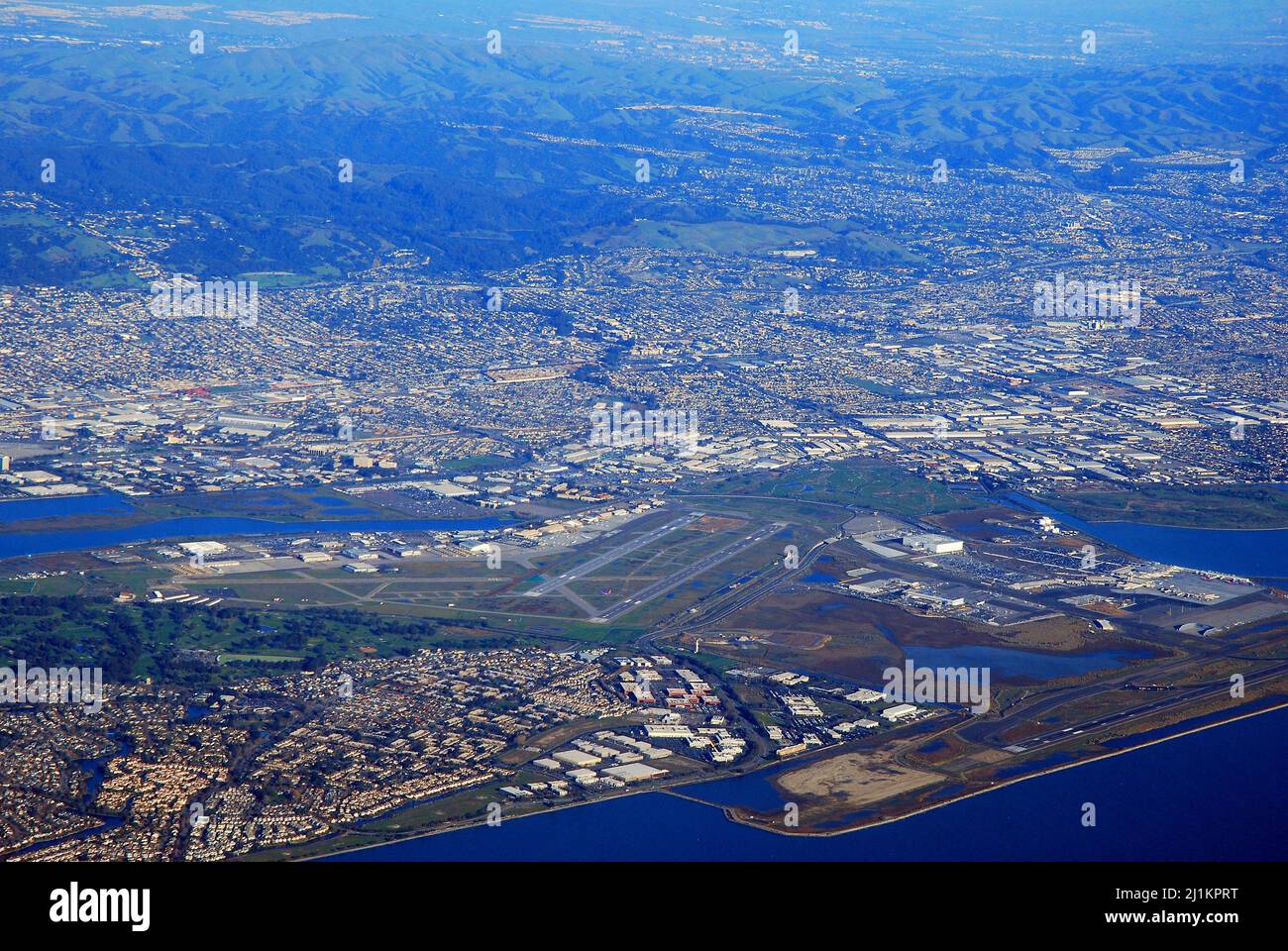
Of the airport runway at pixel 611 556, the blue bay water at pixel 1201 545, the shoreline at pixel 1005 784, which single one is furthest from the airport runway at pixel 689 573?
the shoreline at pixel 1005 784

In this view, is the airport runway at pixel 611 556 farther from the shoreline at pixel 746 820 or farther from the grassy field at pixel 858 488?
the shoreline at pixel 746 820

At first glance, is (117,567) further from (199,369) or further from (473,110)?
(473,110)

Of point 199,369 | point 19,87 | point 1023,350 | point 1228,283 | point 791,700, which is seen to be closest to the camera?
point 791,700
